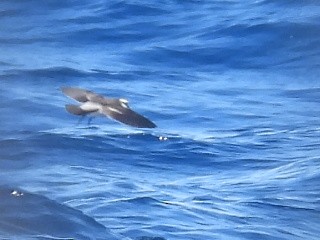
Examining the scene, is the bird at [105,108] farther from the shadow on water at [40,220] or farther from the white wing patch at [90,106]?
the shadow on water at [40,220]

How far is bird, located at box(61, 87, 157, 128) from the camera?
2049 millimetres

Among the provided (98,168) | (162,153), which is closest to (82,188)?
(98,168)

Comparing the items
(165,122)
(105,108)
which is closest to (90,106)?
(105,108)

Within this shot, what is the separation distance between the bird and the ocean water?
0.22 feet

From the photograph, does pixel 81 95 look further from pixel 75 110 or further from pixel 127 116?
pixel 127 116

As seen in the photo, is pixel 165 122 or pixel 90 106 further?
pixel 165 122

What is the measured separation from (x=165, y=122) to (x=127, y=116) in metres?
0.20

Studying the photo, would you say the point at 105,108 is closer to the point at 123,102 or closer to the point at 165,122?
the point at 123,102

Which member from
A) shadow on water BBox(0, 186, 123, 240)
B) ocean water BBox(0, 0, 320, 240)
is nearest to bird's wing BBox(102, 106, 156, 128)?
ocean water BBox(0, 0, 320, 240)

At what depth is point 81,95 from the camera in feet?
7.04

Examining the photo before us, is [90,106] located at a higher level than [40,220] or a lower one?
higher

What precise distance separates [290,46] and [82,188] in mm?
720

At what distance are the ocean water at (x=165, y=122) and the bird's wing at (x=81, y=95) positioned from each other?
4 centimetres

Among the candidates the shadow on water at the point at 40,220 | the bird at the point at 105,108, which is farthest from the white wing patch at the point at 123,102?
the shadow on water at the point at 40,220
